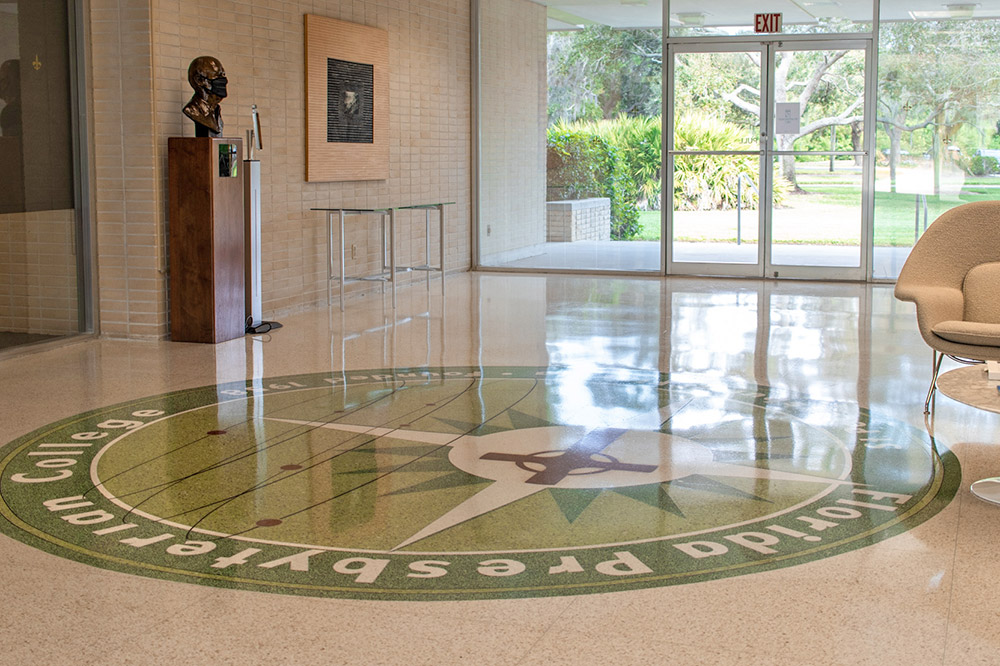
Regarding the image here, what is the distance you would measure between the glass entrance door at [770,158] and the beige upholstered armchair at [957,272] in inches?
205

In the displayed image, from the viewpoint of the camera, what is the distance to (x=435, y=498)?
3.81 metres

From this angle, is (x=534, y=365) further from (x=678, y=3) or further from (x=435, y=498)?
(x=678, y=3)

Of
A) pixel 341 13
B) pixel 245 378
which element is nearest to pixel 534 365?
pixel 245 378

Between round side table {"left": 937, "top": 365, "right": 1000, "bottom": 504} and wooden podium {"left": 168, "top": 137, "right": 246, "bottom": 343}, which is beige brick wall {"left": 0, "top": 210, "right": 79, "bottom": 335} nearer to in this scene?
wooden podium {"left": 168, "top": 137, "right": 246, "bottom": 343}

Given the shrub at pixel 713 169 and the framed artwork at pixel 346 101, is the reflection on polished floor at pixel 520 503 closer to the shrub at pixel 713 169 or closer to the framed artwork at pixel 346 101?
the framed artwork at pixel 346 101

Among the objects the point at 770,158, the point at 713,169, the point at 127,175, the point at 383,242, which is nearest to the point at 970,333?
the point at 127,175

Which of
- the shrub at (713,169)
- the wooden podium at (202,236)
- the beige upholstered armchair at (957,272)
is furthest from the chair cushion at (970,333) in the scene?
the shrub at (713,169)

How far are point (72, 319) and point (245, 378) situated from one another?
1.84 meters

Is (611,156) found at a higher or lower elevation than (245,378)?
higher

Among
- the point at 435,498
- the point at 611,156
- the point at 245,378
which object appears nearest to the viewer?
the point at 435,498

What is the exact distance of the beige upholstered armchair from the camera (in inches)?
199

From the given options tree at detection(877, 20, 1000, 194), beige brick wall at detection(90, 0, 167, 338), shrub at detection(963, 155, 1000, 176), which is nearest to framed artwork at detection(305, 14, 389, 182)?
beige brick wall at detection(90, 0, 167, 338)

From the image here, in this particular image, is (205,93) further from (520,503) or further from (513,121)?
(513,121)

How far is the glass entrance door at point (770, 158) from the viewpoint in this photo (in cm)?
1042
